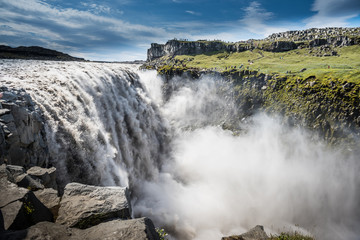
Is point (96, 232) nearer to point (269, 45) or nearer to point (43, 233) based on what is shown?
point (43, 233)

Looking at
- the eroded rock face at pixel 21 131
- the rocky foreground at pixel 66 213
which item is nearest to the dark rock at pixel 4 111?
the eroded rock face at pixel 21 131

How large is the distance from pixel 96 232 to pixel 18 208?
2.80m

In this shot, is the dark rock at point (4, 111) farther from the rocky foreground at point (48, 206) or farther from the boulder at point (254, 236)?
the boulder at point (254, 236)

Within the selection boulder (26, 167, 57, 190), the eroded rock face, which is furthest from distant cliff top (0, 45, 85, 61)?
boulder (26, 167, 57, 190)

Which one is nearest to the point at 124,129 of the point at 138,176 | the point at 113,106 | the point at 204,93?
the point at 113,106

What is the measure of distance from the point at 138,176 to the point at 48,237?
26062mm

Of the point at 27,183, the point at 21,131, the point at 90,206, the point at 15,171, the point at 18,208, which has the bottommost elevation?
the point at 90,206

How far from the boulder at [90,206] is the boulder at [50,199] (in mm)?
282

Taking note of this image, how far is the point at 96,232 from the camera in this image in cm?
657

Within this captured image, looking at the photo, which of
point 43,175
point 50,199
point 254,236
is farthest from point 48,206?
point 254,236

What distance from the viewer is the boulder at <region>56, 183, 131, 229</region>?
7457mm

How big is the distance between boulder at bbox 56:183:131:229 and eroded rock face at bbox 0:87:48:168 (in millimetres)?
5243

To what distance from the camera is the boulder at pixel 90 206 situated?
7.46m

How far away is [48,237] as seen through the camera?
19.2 ft
